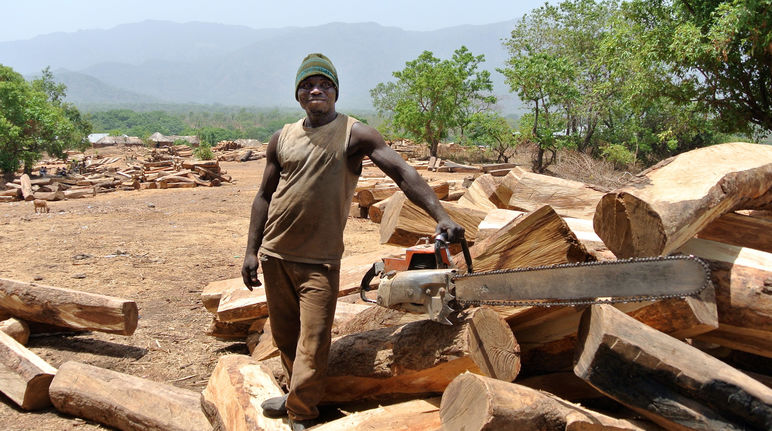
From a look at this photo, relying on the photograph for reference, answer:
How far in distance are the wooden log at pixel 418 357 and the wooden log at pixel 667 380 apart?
0.35 meters

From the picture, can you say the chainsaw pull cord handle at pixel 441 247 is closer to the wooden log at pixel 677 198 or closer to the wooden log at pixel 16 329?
the wooden log at pixel 677 198

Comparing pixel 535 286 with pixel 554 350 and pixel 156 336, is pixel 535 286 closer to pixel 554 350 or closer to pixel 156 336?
pixel 554 350

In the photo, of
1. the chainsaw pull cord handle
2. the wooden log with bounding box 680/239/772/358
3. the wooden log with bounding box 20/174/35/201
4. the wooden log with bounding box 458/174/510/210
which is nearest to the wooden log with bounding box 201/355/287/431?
the chainsaw pull cord handle

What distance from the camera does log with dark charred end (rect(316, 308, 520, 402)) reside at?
2.18 metres

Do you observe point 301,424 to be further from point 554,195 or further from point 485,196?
point 485,196

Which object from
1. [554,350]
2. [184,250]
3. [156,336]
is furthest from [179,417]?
[184,250]

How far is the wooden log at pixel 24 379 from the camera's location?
10.8ft

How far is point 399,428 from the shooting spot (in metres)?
2.21

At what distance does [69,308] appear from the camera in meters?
4.01

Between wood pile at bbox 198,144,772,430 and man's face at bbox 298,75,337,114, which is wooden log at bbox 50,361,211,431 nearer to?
wood pile at bbox 198,144,772,430

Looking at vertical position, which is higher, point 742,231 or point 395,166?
point 395,166

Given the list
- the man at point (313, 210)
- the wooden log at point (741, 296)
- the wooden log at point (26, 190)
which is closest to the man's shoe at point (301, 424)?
the man at point (313, 210)

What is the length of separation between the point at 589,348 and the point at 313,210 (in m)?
1.28

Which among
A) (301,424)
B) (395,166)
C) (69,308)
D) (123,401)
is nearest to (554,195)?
(395,166)
